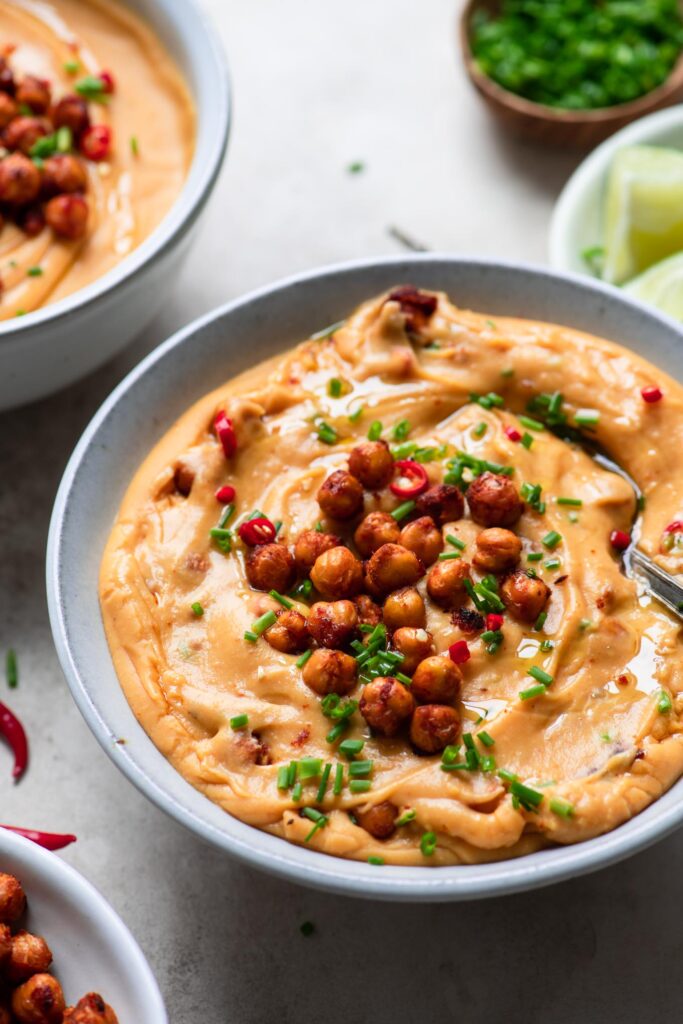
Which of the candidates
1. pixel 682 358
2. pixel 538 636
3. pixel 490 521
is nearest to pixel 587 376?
pixel 682 358

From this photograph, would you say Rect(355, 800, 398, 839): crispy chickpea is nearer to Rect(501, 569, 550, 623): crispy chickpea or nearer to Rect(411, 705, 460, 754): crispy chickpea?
Rect(411, 705, 460, 754): crispy chickpea

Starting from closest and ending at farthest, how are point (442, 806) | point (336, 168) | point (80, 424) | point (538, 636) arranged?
point (442, 806) < point (538, 636) < point (80, 424) < point (336, 168)

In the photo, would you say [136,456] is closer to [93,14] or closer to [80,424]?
[80,424]

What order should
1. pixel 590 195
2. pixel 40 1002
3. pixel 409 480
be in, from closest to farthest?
pixel 40 1002 < pixel 409 480 < pixel 590 195

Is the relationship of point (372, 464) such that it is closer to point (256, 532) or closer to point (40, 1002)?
point (256, 532)

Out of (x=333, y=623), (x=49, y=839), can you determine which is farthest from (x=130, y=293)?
(x=49, y=839)

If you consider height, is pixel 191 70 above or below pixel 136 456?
above
